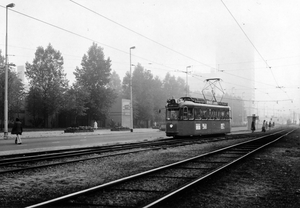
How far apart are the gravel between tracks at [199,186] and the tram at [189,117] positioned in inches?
520

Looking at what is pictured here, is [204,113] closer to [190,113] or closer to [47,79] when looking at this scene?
[190,113]

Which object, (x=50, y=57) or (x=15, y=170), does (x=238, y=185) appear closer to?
(x=15, y=170)

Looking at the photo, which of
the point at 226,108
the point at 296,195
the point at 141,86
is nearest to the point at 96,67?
the point at 141,86

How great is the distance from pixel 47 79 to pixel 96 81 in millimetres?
9398

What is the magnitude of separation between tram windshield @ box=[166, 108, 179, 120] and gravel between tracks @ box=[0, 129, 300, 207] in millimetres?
13349

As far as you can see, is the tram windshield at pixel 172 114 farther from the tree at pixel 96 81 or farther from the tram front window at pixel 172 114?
the tree at pixel 96 81

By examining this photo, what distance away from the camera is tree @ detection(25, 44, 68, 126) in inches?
1853

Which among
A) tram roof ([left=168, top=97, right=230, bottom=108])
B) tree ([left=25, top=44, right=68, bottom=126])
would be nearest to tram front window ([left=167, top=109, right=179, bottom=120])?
tram roof ([left=168, top=97, right=230, bottom=108])

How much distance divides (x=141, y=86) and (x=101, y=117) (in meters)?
15.4

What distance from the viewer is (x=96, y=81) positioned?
55406 millimetres

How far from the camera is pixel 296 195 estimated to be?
6281 millimetres

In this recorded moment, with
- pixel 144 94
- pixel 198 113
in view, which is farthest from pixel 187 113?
pixel 144 94

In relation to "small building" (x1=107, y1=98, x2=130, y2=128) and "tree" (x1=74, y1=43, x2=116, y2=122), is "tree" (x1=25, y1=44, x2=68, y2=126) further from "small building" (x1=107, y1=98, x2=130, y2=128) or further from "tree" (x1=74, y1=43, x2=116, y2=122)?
"small building" (x1=107, y1=98, x2=130, y2=128)

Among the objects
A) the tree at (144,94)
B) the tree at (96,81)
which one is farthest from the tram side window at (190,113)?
the tree at (144,94)
